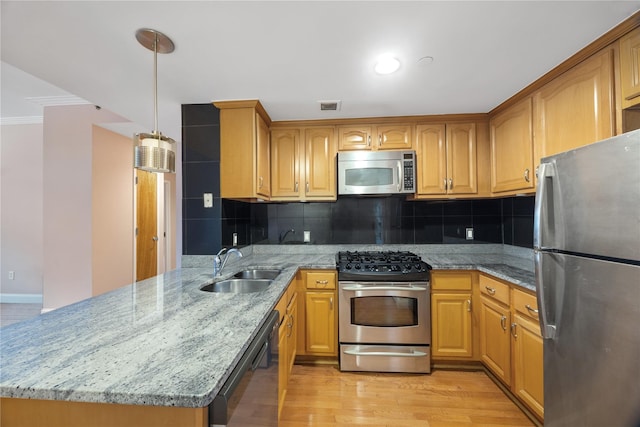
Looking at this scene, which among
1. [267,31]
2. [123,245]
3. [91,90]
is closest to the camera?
[267,31]

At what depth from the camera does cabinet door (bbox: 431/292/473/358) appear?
2.23m

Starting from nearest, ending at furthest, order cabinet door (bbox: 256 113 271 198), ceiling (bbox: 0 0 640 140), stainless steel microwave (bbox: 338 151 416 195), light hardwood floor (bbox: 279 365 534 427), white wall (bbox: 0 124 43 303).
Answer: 1. ceiling (bbox: 0 0 640 140)
2. light hardwood floor (bbox: 279 365 534 427)
3. cabinet door (bbox: 256 113 271 198)
4. stainless steel microwave (bbox: 338 151 416 195)
5. white wall (bbox: 0 124 43 303)

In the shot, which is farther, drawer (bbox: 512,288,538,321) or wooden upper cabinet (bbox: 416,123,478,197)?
wooden upper cabinet (bbox: 416,123,478,197)

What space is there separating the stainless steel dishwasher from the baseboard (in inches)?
192

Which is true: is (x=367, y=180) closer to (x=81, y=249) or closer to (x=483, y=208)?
(x=483, y=208)

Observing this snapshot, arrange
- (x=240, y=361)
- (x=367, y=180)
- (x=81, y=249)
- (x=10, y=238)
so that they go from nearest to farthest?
(x=240, y=361), (x=367, y=180), (x=81, y=249), (x=10, y=238)

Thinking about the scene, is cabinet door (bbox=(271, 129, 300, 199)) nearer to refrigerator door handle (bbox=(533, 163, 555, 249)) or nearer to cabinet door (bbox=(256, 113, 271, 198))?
cabinet door (bbox=(256, 113, 271, 198))

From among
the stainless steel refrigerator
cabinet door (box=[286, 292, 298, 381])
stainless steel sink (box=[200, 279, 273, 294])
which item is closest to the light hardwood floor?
cabinet door (box=[286, 292, 298, 381])

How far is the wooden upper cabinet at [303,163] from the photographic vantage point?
103 inches

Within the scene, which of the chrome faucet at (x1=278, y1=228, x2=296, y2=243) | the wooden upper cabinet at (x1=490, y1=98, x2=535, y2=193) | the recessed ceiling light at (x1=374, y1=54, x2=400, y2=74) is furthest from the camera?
the chrome faucet at (x1=278, y1=228, x2=296, y2=243)

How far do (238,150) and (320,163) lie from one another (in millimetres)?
813

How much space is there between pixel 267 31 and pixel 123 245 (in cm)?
365

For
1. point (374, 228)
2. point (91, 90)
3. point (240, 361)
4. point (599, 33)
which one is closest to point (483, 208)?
point (374, 228)

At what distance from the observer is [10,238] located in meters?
3.97
